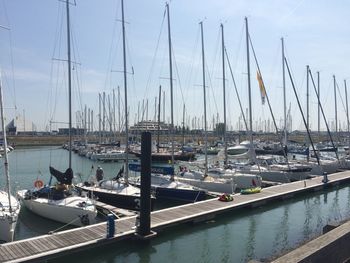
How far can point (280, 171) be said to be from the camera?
34469 mm

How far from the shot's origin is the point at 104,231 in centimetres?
1633

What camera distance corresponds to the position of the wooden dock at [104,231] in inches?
539

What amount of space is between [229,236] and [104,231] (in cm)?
644

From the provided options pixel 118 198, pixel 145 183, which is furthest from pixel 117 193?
→ pixel 145 183

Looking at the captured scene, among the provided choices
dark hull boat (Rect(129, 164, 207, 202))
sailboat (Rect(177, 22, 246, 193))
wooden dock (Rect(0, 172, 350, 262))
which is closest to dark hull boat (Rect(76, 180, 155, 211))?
dark hull boat (Rect(129, 164, 207, 202))

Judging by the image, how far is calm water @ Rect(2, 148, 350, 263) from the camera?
15531mm

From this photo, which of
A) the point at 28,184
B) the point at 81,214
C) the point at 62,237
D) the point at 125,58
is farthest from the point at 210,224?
the point at 28,184

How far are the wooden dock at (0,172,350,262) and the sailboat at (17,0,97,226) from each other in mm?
1755

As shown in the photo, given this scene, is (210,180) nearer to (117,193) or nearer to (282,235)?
(117,193)

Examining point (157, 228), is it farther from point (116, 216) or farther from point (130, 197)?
point (130, 197)

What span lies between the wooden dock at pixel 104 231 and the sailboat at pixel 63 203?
69.1 inches

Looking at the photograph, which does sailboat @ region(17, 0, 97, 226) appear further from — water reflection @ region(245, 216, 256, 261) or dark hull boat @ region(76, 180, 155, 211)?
water reflection @ region(245, 216, 256, 261)

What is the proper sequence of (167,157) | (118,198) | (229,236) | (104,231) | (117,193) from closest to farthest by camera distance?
(104,231), (229,236), (118,198), (117,193), (167,157)

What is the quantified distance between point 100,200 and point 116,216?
4781 mm
